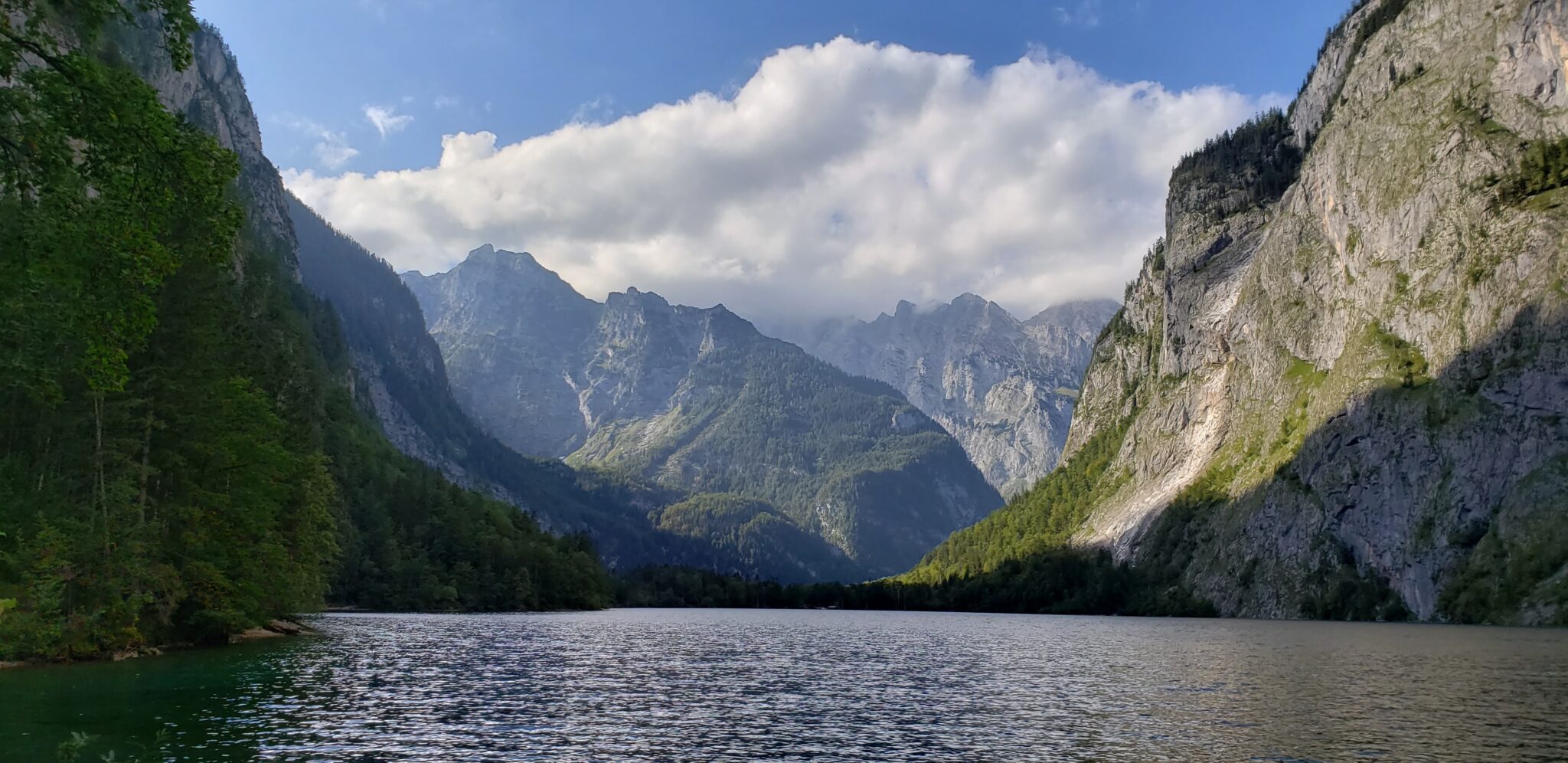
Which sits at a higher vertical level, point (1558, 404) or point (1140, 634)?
point (1558, 404)

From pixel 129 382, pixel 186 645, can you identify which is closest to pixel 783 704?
pixel 129 382

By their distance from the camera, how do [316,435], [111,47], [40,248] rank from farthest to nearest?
[316,435] < [111,47] < [40,248]

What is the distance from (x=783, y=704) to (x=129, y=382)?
4486 centimetres

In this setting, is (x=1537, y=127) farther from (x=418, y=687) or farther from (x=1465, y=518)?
(x=418, y=687)

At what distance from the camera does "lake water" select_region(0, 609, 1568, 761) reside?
3703 centimetres

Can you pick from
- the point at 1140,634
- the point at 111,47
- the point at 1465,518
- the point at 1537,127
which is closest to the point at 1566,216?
the point at 1537,127

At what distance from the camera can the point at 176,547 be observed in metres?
66.4

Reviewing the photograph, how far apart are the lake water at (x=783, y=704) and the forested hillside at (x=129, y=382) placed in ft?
16.4

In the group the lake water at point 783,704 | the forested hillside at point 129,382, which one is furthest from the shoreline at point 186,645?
the lake water at point 783,704

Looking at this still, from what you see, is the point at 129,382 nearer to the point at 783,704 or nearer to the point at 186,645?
the point at 186,645

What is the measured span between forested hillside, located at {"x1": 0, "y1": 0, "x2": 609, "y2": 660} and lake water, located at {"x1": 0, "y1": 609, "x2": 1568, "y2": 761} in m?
4.99

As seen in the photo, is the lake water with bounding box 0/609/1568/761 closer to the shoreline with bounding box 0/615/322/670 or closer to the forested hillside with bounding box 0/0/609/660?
the shoreline with bounding box 0/615/322/670

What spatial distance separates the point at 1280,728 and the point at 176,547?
215 ft

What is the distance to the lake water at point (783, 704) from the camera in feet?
121
